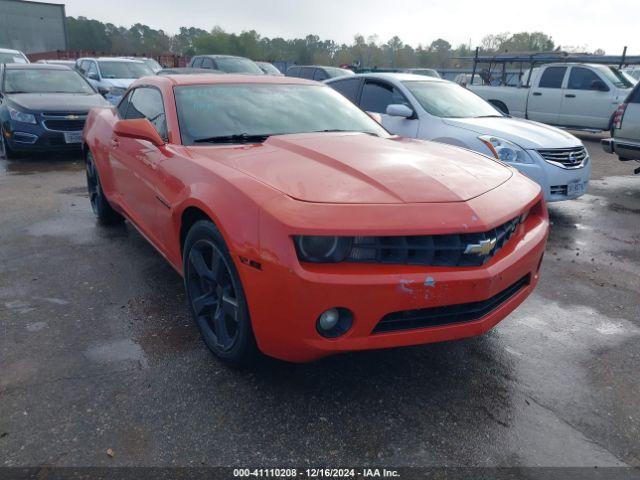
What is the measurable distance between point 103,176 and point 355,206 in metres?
3.31

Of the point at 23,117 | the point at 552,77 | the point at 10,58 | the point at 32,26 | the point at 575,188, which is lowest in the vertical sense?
the point at 575,188

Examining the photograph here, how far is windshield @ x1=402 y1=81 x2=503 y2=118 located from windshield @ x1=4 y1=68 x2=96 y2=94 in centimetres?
647

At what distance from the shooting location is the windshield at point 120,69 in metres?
13.8

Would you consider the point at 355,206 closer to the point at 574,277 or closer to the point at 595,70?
the point at 574,277

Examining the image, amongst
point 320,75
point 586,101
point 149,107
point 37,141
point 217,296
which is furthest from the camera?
point 320,75

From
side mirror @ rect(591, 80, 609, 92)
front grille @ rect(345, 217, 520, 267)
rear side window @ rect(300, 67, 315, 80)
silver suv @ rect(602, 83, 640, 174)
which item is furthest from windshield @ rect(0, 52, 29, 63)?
front grille @ rect(345, 217, 520, 267)

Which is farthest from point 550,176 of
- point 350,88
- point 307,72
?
point 307,72

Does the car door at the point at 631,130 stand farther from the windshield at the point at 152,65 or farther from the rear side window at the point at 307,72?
the windshield at the point at 152,65

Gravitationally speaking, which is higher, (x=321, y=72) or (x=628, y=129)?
(x=321, y=72)

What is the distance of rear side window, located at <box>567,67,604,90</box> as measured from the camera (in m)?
11.6

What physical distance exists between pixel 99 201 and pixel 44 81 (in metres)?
5.69

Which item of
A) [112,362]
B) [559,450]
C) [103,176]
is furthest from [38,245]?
[559,450]

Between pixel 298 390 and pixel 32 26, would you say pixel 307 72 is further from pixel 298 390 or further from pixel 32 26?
pixel 32 26

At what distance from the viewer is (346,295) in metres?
2.05
